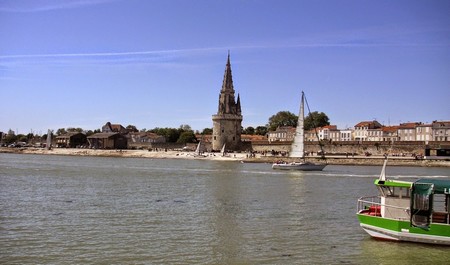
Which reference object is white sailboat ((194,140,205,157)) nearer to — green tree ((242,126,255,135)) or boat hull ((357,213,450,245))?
green tree ((242,126,255,135))

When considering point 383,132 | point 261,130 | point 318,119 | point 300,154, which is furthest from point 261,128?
point 300,154

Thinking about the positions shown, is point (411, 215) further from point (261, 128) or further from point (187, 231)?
point (261, 128)

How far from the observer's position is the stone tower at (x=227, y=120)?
396ft

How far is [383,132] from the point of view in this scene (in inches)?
5098

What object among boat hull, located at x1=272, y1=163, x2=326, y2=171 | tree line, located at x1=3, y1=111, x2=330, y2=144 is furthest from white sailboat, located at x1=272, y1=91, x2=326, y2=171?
tree line, located at x1=3, y1=111, x2=330, y2=144

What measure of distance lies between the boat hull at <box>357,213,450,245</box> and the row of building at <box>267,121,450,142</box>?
100074 mm

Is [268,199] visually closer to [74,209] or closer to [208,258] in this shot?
[74,209]

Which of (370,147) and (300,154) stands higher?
(370,147)

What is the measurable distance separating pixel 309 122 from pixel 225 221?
136 meters

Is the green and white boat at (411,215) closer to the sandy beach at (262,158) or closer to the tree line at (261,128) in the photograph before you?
the sandy beach at (262,158)

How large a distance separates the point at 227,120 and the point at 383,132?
39.7 metres

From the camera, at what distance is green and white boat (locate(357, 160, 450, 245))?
18.4m

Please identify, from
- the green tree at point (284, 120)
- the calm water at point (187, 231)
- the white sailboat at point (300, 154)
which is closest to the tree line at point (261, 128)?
the green tree at point (284, 120)

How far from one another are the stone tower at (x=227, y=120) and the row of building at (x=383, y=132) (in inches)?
671
